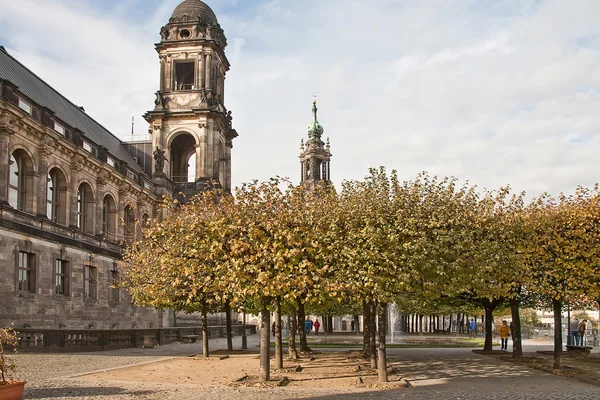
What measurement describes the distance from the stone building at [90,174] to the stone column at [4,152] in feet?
0.16

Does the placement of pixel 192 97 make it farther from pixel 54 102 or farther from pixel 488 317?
pixel 488 317

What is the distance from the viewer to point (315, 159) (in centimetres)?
12031

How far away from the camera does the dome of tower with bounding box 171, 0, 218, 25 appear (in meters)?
69.0

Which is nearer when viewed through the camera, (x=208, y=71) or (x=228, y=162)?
(x=208, y=71)

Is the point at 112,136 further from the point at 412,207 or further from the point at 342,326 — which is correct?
the point at 342,326

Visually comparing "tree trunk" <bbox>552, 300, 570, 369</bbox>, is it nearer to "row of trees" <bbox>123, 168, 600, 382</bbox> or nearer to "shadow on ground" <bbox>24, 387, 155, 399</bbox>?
"row of trees" <bbox>123, 168, 600, 382</bbox>

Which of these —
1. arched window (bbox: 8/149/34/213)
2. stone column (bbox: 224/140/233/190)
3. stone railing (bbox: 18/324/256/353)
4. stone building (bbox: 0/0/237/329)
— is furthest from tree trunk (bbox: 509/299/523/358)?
stone column (bbox: 224/140/233/190)

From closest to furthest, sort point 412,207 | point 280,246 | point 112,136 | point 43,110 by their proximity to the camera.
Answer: point 280,246
point 412,207
point 43,110
point 112,136

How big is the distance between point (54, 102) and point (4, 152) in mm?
16264

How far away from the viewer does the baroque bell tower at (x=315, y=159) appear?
120m

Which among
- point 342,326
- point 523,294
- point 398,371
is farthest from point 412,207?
point 342,326

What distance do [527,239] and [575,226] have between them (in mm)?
2319

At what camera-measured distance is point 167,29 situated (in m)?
68.8

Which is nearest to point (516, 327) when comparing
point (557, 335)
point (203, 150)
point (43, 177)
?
point (557, 335)
